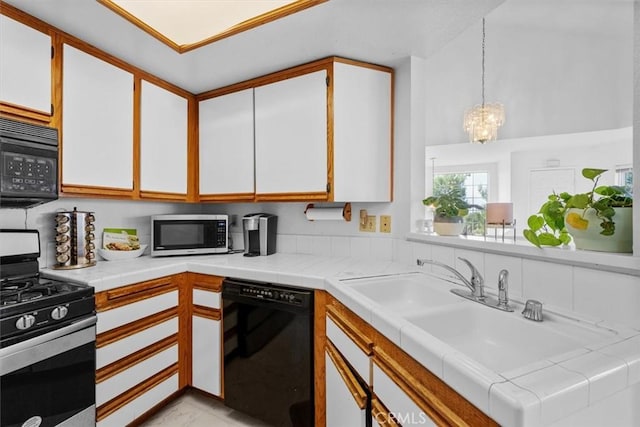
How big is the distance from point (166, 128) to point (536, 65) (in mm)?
3777

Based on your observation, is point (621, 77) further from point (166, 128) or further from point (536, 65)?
point (166, 128)

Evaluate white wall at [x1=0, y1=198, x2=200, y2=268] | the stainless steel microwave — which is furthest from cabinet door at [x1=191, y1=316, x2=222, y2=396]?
white wall at [x1=0, y1=198, x2=200, y2=268]

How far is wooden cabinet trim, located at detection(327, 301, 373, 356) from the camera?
3.45 ft

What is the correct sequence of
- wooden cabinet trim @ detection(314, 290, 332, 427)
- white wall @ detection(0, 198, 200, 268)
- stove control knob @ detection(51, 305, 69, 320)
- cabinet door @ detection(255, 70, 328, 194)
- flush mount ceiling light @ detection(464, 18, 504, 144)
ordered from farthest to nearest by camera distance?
flush mount ceiling light @ detection(464, 18, 504, 144)
cabinet door @ detection(255, 70, 328, 194)
white wall @ detection(0, 198, 200, 268)
wooden cabinet trim @ detection(314, 290, 332, 427)
stove control knob @ detection(51, 305, 69, 320)

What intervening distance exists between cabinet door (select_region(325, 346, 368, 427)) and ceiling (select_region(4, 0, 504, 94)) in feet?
4.97

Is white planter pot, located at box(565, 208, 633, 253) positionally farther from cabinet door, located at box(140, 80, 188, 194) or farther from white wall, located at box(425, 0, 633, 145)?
white wall, located at box(425, 0, 633, 145)

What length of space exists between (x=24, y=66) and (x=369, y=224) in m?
1.91

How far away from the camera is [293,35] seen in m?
1.56

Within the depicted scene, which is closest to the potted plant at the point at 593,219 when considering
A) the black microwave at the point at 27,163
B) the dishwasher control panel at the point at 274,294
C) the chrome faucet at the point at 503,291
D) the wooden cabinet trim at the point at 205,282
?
the chrome faucet at the point at 503,291

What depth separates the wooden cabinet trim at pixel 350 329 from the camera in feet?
3.45

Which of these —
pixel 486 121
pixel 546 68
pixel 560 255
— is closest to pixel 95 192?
pixel 560 255

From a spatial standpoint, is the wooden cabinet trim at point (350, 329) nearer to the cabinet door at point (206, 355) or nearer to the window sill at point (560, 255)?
the window sill at point (560, 255)

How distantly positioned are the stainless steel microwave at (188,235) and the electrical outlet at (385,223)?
1.09m

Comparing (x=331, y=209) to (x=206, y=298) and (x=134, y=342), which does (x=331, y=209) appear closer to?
(x=206, y=298)
